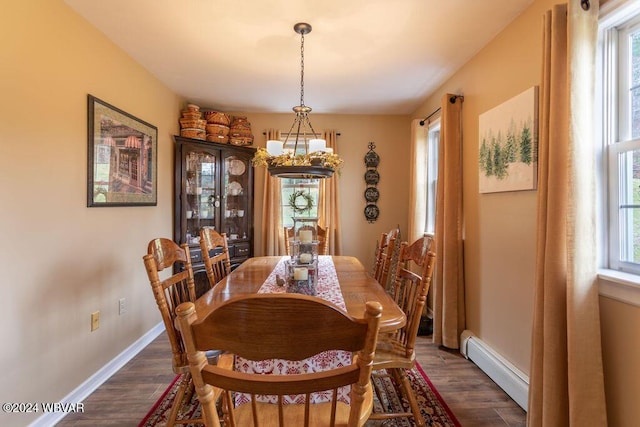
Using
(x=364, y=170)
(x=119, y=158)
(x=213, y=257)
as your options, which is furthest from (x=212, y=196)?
Result: (x=364, y=170)

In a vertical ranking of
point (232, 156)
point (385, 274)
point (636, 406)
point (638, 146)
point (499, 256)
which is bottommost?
point (636, 406)

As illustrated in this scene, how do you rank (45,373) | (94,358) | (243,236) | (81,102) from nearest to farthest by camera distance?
(45,373) → (81,102) → (94,358) → (243,236)

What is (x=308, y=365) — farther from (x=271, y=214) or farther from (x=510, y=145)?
(x=271, y=214)

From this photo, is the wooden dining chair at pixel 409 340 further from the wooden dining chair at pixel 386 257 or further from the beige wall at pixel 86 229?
the beige wall at pixel 86 229

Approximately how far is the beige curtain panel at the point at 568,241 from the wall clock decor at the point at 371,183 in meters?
2.69

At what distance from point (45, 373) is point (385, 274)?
216cm

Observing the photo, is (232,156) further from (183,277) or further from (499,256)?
(499,256)

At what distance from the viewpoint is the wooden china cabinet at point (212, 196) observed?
3.54 metres

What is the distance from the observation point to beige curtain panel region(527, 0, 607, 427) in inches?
54.9

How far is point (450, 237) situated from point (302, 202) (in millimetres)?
2019

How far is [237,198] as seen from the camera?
13.3 ft

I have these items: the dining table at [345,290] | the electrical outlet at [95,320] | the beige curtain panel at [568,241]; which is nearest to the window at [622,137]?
the beige curtain panel at [568,241]

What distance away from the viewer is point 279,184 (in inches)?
161

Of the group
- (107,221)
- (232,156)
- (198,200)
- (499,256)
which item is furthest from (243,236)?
(499,256)
